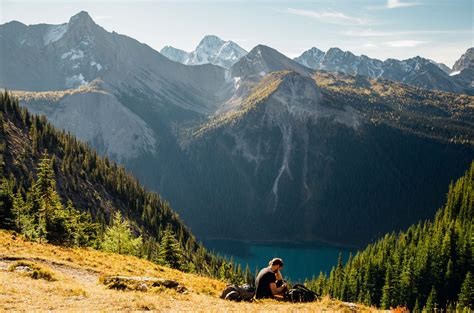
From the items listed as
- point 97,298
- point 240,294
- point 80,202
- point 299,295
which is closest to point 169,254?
point 240,294

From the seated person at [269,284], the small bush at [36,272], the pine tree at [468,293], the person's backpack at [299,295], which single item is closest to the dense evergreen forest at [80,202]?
the small bush at [36,272]

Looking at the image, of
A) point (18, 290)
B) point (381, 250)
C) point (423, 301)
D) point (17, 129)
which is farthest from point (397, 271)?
point (17, 129)

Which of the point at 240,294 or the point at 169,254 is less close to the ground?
the point at 240,294

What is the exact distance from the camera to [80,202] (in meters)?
111

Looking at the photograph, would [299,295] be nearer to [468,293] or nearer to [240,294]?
[240,294]

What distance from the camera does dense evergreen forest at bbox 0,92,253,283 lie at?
187ft

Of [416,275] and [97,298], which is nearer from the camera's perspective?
[97,298]

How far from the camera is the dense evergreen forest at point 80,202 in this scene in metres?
57.0

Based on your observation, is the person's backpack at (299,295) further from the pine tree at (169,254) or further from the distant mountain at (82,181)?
the distant mountain at (82,181)

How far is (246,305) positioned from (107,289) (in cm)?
1053

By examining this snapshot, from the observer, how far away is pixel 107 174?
14825 cm

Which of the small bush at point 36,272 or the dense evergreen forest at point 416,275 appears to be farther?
the dense evergreen forest at point 416,275

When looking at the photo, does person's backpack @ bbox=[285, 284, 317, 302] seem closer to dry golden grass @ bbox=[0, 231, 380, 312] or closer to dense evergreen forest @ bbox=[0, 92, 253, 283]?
dry golden grass @ bbox=[0, 231, 380, 312]

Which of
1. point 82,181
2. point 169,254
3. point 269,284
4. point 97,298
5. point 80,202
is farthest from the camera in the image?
point 82,181
